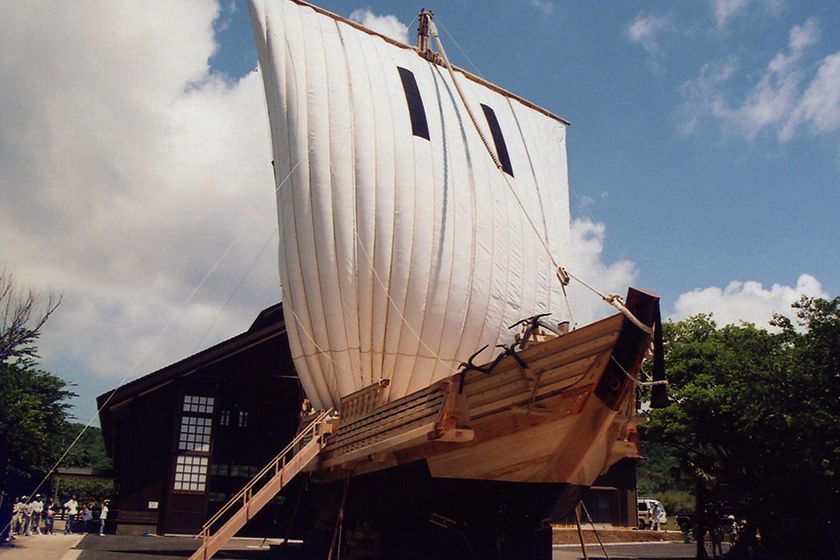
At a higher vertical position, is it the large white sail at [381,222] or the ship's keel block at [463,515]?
the large white sail at [381,222]

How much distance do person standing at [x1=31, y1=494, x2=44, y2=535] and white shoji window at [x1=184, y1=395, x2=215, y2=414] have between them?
4.17 meters

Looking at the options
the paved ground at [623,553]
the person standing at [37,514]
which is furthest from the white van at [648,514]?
the person standing at [37,514]

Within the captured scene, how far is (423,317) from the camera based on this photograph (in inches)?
485

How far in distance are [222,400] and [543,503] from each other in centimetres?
1276

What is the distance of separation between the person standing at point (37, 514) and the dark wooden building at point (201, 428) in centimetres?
184

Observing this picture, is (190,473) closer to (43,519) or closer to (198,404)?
(198,404)

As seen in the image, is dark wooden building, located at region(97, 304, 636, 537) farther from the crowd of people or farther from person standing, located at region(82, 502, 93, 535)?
person standing, located at region(82, 502, 93, 535)

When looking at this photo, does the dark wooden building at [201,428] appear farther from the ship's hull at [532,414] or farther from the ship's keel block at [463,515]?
the ship's hull at [532,414]

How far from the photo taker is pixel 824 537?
15.8 m

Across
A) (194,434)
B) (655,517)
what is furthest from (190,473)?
(655,517)

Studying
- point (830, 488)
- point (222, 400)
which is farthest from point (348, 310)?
point (830, 488)

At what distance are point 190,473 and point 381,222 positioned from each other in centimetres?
1061

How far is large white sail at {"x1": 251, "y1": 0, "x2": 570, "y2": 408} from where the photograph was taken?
1230 centimetres

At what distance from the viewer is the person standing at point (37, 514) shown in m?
17.8
